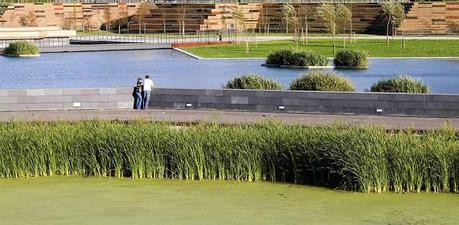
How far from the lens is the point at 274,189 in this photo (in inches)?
749

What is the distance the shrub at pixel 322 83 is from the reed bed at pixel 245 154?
12.4 m

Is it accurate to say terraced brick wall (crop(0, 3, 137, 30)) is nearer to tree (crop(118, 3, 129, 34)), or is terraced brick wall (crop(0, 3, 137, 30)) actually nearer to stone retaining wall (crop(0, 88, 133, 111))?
tree (crop(118, 3, 129, 34))

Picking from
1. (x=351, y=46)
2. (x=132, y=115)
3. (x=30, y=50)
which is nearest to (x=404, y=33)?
(x=351, y=46)

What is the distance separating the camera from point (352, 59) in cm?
5844

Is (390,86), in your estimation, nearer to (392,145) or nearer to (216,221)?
(392,145)

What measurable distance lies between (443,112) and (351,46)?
46.7m

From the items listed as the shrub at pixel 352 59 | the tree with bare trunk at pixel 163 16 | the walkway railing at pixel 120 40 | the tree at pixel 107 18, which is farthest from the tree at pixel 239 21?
the shrub at pixel 352 59

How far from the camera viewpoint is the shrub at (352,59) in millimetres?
58312

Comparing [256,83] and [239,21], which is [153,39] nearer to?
[239,21]

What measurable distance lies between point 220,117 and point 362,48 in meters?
46.3

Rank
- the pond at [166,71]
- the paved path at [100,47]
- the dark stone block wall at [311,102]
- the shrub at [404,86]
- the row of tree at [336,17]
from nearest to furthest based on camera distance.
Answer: the dark stone block wall at [311,102] → the shrub at [404,86] → the pond at [166,71] → the paved path at [100,47] → the row of tree at [336,17]

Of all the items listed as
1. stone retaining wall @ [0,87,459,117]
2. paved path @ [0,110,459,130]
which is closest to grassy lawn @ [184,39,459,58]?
stone retaining wall @ [0,87,459,117]

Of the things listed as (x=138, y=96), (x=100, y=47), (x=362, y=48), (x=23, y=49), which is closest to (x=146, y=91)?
(x=138, y=96)

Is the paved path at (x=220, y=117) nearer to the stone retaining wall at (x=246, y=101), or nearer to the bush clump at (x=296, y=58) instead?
the stone retaining wall at (x=246, y=101)
